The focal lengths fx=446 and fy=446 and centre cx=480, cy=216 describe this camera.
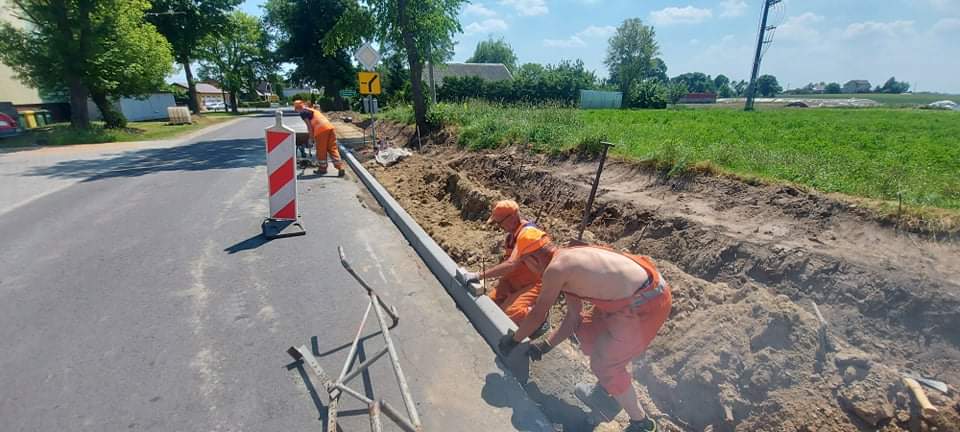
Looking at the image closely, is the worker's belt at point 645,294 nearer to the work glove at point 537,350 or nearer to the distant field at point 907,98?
the work glove at point 537,350

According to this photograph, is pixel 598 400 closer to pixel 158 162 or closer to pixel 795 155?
pixel 795 155

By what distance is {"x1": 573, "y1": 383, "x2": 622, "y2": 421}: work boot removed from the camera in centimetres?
288

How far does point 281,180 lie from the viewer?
240 inches

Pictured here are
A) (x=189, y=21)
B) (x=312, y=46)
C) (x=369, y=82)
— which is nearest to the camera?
(x=369, y=82)

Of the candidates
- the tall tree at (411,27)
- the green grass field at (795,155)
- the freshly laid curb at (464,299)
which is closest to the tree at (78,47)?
the tall tree at (411,27)

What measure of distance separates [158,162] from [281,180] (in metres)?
9.20

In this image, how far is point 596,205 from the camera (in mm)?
5801

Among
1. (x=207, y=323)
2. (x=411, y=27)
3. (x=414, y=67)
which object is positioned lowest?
(x=207, y=323)

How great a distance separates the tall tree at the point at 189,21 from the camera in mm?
30906

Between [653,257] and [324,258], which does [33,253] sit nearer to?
[324,258]

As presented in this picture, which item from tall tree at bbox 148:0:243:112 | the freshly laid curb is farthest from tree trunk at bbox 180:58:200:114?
the freshly laid curb

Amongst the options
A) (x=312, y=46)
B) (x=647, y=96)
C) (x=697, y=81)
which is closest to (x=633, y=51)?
(x=647, y=96)

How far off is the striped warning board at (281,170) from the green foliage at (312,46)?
3775 cm

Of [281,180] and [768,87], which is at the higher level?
[768,87]
